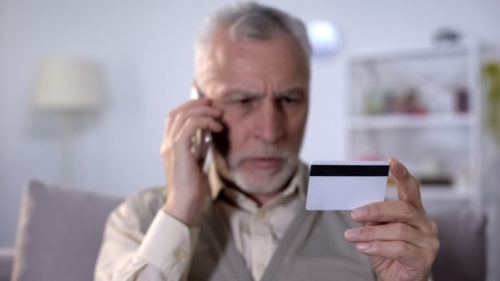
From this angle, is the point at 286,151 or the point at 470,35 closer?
the point at 286,151

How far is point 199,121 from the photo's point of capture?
1.20 metres

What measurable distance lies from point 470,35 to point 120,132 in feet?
8.13

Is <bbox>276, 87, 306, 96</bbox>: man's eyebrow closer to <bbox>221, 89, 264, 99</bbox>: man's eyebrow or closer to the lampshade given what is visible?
<bbox>221, 89, 264, 99</bbox>: man's eyebrow

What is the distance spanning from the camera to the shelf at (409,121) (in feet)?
10.1

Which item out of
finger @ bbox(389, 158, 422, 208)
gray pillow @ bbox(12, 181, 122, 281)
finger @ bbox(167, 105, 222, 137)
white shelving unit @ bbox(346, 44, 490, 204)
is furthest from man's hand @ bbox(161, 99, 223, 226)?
white shelving unit @ bbox(346, 44, 490, 204)

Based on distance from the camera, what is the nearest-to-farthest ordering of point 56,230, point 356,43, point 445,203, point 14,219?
point 56,230 → point 445,203 → point 356,43 → point 14,219

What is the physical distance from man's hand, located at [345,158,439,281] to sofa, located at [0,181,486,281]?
0.49 m

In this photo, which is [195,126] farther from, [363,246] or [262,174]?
[363,246]

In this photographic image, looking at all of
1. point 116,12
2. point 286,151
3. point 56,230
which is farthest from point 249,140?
point 116,12

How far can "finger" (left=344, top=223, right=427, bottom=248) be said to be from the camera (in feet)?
2.77

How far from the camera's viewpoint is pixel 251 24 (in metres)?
1.29

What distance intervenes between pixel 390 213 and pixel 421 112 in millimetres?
2518

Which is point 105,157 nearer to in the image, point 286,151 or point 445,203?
point 445,203

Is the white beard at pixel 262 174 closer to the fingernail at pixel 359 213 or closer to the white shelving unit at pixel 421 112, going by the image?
the fingernail at pixel 359 213
